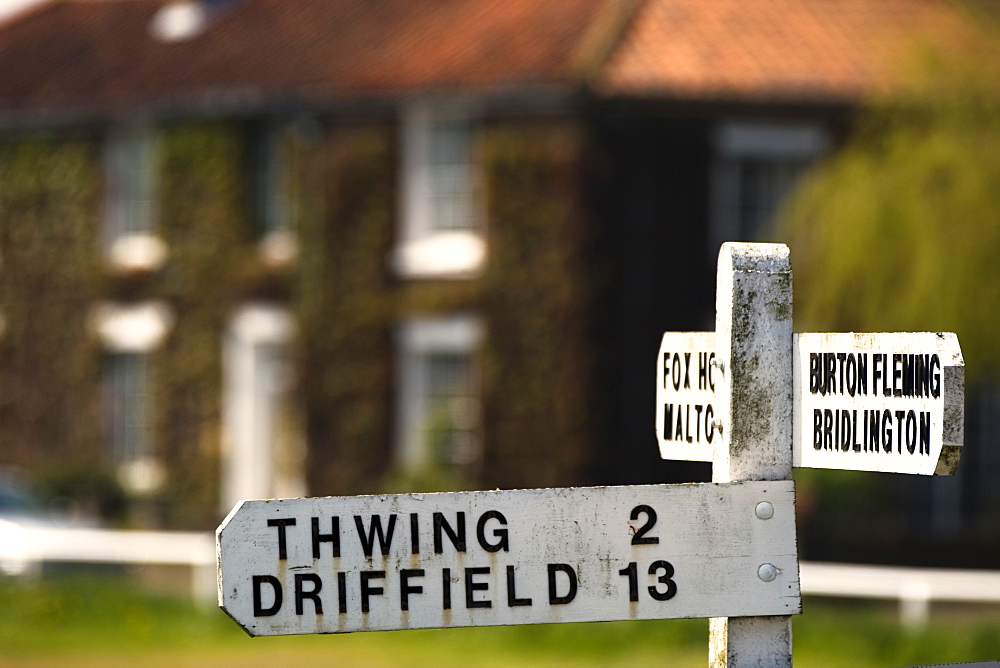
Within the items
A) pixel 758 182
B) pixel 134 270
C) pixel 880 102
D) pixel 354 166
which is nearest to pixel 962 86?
pixel 880 102

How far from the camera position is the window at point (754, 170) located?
72.6 ft

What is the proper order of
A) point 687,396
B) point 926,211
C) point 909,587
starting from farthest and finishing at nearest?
1. point 926,211
2. point 909,587
3. point 687,396

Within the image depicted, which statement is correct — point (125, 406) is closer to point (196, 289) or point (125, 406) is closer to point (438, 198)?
point (196, 289)

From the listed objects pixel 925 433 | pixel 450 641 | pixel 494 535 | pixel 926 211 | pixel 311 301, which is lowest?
pixel 450 641

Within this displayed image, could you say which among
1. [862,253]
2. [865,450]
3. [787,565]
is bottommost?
[787,565]

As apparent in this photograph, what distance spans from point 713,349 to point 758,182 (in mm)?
19035

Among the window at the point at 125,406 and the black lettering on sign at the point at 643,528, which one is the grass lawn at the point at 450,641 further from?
the window at the point at 125,406

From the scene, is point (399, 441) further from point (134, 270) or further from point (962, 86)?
point (962, 86)

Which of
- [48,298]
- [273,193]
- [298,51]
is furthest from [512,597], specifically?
[48,298]

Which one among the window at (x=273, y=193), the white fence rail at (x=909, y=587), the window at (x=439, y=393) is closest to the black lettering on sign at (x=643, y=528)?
the white fence rail at (x=909, y=587)

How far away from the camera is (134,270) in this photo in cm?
2566

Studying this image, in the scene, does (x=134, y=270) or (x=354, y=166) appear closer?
(x=354, y=166)

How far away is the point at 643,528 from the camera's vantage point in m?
3.45

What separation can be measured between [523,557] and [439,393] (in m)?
19.6
